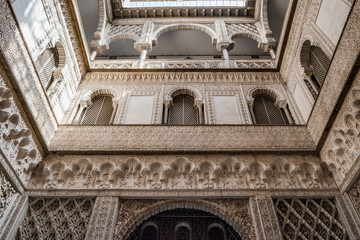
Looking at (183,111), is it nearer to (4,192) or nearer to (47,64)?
(47,64)

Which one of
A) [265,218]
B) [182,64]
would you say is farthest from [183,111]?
[265,218]

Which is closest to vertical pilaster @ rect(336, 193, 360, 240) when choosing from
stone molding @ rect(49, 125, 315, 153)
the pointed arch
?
stone molding @ rect(49, 125, 315, 153)

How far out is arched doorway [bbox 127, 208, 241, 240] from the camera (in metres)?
4.32

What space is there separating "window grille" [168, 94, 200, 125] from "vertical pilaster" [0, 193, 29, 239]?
9.24 ft

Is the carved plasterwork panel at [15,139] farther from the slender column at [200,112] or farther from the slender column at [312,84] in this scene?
the slender column at [312,84]

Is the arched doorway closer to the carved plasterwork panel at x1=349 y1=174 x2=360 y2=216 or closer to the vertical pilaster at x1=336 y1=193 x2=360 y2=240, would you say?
the vertical pilaster at x1=336 y1=193 x2=360 y2=240

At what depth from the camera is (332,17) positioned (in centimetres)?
432

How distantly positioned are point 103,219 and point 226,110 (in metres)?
3.02

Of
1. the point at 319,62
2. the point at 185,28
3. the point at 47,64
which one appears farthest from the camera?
the point at 185,28

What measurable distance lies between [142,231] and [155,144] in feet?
4.50

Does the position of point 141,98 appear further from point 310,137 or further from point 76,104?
point 310,137

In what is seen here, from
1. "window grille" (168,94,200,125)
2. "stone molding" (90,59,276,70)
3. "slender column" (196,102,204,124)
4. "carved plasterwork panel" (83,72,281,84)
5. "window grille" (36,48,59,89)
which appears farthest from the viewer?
"stone molding" (90,59,276,70)

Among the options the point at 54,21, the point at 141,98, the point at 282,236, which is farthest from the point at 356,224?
Result: the point at 54,21

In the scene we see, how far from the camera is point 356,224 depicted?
3453 mm
